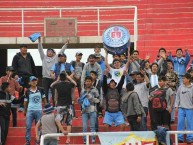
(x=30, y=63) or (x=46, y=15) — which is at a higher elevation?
(x=46, y=15)

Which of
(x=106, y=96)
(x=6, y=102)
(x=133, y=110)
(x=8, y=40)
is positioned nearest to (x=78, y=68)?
(x=106, y=96)

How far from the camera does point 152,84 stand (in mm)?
18703

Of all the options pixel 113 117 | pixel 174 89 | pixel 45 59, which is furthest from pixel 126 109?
pixel 45 59

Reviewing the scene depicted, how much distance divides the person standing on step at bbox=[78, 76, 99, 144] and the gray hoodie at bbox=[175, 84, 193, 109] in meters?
1.75

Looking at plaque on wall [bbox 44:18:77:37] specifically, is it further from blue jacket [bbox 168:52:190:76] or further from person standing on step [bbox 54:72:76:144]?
person standing on step [bbox 54:72:76:144]

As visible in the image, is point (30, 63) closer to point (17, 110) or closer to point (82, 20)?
point (17, 110)

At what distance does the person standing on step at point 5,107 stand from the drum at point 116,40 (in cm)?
363

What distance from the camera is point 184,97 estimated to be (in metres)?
17.8

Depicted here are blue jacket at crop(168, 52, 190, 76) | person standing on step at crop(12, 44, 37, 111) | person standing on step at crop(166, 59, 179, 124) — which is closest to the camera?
person standing on step at crop(166, 59, 179, 124)

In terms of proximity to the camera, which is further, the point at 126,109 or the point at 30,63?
the point at 30,63

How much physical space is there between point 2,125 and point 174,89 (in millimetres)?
4027

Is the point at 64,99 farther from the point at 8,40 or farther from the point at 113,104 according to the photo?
the point at 8,40

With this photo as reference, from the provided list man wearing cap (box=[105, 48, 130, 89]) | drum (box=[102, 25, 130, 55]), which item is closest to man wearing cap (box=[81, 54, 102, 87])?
man wearing cap (box=[105, 48, 130, 89])

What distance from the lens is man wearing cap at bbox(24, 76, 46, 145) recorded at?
17.5 metres
